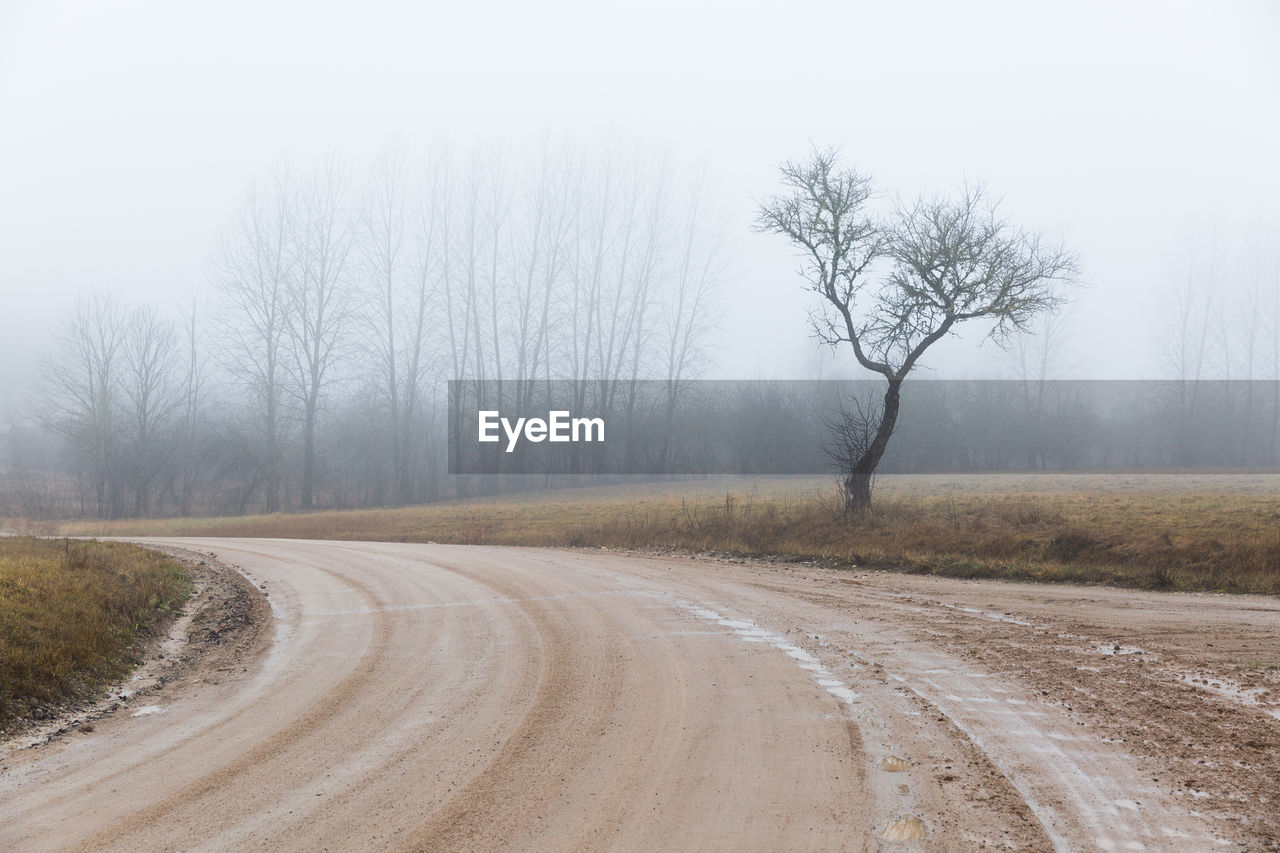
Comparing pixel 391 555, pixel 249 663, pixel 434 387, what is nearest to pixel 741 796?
pixel 249 663

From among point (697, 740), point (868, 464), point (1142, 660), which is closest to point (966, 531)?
point (868, 464)

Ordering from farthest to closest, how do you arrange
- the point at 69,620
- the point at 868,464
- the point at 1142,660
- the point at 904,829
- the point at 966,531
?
the point at 868,464
the point at 966,531
the point at 69,620
the point at 1142,660
the point at 904,829

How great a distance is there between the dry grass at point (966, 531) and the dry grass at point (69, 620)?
11935mm

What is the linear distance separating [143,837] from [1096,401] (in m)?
74.3

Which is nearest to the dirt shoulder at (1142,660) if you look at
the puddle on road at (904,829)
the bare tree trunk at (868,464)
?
the puddle on road at (904,829)

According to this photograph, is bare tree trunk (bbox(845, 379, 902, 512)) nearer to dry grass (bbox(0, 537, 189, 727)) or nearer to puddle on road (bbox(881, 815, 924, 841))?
dry grass (bbox(0, 537, 189, 727))

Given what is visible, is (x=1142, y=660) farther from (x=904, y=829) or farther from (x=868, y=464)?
(x=868, y=464)

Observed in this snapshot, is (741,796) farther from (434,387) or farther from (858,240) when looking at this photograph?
(434,387)

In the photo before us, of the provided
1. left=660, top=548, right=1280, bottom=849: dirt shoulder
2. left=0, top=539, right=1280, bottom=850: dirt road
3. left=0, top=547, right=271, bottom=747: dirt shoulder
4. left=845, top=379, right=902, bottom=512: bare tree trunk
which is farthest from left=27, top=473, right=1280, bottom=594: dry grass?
left=0, top=547, right=271, bottom=747: dirt shoulder

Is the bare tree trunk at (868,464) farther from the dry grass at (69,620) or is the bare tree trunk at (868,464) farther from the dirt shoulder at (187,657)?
the dry grass at (69,620)

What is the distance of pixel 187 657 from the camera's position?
9250 millimetres

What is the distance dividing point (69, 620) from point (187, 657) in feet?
3.96

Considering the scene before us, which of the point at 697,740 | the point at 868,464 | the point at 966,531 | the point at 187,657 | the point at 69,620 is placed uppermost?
the point at 868,464

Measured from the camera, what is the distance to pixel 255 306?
2021 inches
